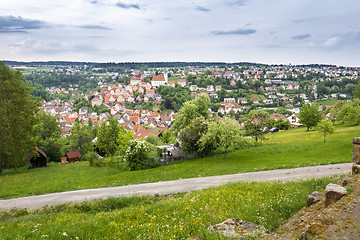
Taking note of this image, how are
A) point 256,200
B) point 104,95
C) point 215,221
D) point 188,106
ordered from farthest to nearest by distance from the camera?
point 104,95 → point 188,106 → point 256,200 → point 215,221

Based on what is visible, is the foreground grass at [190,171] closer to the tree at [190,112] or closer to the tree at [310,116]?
the tree at [190,112]

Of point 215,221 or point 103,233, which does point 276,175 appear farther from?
point 103,233

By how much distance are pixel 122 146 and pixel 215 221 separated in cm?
2984

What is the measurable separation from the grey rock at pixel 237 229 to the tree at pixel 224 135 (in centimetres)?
2323

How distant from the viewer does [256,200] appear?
1084cm

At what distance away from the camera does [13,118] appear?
29.7 meters

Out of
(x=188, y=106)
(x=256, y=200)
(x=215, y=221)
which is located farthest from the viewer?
(x=188, y=106)

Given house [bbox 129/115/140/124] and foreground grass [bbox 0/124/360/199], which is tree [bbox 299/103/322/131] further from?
house [bbox 129/115/140/124]

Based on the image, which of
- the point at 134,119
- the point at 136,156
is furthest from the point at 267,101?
the point at 136,156

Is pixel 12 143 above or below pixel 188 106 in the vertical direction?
below

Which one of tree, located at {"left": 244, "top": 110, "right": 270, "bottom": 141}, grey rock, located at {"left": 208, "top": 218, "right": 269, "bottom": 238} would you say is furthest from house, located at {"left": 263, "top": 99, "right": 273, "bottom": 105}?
grey rock, located at {"left": 208, "top": 218, "right": 269, "bottom": 238}

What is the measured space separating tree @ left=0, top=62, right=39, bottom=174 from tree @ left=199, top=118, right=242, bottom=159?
22762mm

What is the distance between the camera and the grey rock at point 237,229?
22.2 feet

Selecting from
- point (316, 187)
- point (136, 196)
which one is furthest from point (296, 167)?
point (136, 196)
